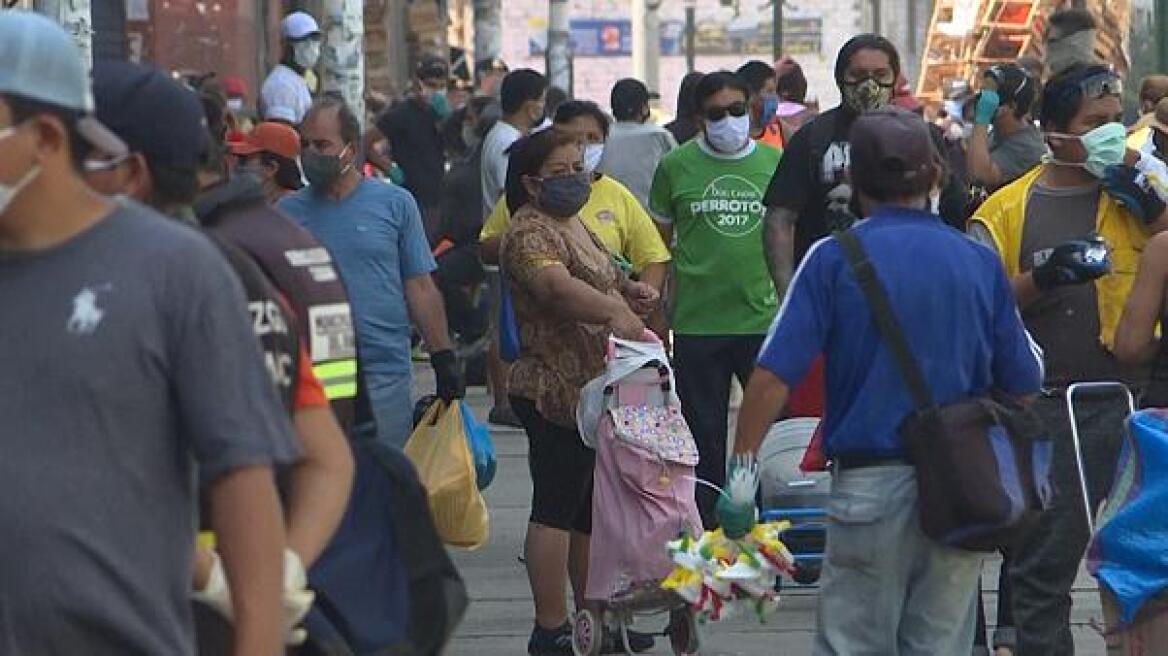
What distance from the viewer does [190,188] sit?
478cm

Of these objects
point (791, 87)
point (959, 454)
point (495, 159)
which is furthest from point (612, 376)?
point (791, 87)

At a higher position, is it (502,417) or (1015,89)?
(1015,89)

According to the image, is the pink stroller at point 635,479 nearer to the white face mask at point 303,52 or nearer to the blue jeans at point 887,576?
the blue jeans at point 887,576

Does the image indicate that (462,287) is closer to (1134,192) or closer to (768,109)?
(768,109)

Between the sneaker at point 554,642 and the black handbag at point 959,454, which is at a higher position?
the black handbag at point 959,454

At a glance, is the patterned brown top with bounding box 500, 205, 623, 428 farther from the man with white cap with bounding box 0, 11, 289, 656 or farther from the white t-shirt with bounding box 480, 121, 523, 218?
the white t-shirt with bounding box 480, 121, 523, 218

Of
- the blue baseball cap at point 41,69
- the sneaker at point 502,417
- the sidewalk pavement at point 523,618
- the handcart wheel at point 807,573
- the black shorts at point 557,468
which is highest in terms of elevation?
the blue baseball cap at point 41,69

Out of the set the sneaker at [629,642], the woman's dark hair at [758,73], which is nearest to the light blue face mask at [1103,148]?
the sneaker at [629,642]

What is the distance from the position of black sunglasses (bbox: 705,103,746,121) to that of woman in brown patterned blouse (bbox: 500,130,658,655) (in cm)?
160

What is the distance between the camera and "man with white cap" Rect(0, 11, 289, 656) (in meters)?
3.95

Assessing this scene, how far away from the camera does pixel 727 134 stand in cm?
1095

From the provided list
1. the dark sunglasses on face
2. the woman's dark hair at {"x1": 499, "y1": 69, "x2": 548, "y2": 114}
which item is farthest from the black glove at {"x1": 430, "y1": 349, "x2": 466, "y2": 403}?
the woman's dark hair at {"x1": 499, "y1": 69, "x2": 548, "y2": 114}

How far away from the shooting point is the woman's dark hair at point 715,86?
1121 centimetres

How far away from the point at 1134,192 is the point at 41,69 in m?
4.55
